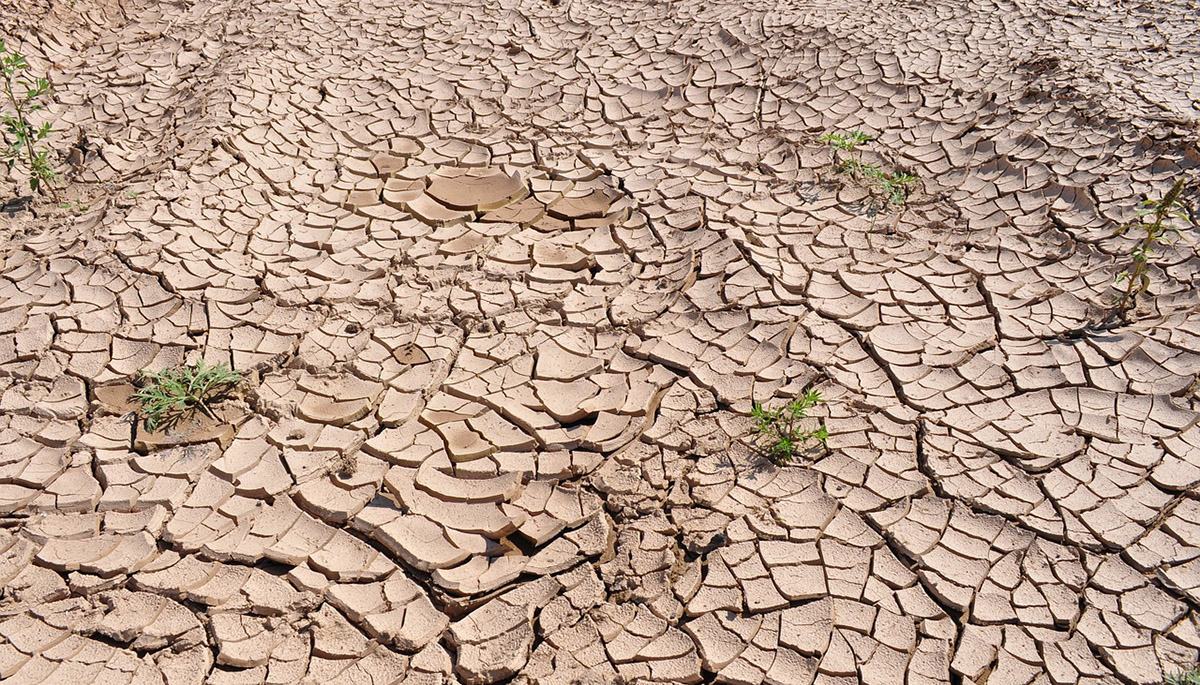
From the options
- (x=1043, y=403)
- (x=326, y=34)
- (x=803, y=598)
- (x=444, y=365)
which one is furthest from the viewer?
(x=326, y=34)

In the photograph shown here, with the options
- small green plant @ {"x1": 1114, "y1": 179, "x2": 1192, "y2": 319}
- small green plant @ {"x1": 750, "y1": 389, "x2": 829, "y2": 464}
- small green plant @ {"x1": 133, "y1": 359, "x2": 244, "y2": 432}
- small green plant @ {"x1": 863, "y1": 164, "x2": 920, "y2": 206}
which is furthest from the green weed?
small green plant @ {"x1": 1114, "y1": 179, "x2": 1192, "y2": 319}

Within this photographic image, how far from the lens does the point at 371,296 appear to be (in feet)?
10.7

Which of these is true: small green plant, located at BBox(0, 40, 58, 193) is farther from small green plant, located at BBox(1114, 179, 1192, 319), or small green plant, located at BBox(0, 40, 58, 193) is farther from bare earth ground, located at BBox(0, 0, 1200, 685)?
small green plant, located at BBox(1114, 179, 1192, 319)

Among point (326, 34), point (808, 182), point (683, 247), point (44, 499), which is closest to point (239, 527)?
point (44, 499)

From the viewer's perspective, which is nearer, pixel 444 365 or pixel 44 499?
pixel 44 499

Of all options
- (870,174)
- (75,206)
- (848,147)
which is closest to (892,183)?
(870,174)

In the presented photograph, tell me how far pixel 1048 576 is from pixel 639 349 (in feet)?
4.57

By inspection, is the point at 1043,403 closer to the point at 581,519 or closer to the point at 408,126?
the point at 581,519

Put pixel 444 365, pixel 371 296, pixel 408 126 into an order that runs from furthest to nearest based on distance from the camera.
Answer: pixel 408 126, pixel 371 296, pixel 444 365

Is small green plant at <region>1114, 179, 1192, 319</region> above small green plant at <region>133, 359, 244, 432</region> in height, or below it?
above

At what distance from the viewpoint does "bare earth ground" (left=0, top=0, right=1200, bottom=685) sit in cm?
213

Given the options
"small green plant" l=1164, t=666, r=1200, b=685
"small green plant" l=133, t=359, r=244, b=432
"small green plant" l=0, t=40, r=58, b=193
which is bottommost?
"small green plant" l=133, t=359, r=244, b=432

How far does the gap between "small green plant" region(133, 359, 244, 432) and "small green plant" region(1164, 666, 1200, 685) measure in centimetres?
268

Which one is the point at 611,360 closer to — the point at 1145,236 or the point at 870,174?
the point at 870,174
